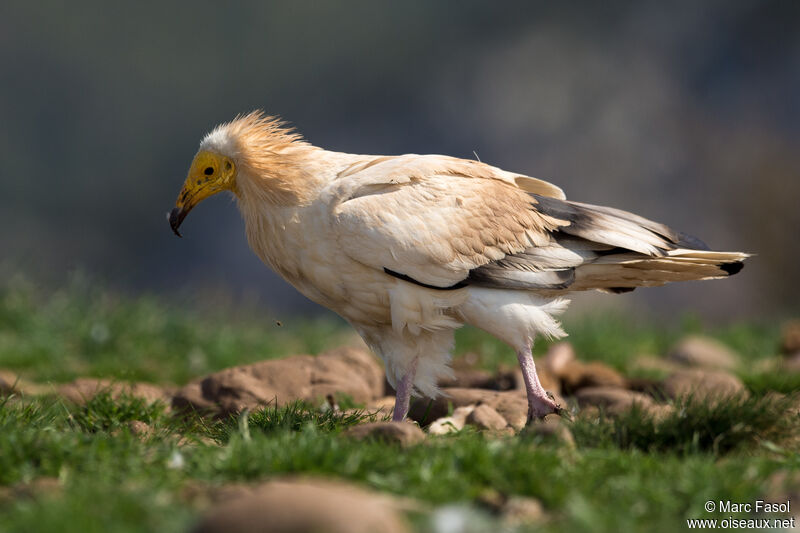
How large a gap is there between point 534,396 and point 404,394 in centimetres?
69

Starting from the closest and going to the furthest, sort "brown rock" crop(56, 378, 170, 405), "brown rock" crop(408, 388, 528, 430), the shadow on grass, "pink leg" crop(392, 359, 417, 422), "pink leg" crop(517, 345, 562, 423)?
the shadow on grass, "pink leg" crop(517, 345, 562, 423), "pink leg" crop(392, 359, 417, 422), "brown rock" crop(408, 388, 528, 430), "brown rock" crop(56, 378, 170, 405)

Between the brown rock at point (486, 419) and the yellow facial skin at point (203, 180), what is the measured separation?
1862 millimetres

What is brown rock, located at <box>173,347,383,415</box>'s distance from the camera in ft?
16.9

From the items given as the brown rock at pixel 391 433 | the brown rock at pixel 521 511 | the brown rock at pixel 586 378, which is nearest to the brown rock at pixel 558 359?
the brown rock at pixel 586 378

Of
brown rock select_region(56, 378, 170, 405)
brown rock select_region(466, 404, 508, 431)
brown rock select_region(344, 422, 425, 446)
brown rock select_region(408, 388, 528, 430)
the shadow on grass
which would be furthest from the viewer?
brown rock select_region(56, 378, 170, 405)

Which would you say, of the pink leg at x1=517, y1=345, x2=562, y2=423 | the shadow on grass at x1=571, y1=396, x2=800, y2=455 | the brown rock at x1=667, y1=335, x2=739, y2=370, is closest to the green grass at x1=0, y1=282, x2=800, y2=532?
the shadow on grass at x1=571, y1=396, x2=800, y2=455

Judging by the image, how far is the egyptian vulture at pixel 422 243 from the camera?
4461 mm

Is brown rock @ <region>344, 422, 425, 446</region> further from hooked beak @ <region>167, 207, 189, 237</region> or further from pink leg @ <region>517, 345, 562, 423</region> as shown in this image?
hooked beak @ <region>167, 207, 189, 237</region>

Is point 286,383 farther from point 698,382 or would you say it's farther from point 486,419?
point 698,382

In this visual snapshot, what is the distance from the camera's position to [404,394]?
469 centimetres

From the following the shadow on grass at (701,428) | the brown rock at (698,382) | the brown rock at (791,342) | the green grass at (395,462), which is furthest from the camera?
the brown rock at (791,342)

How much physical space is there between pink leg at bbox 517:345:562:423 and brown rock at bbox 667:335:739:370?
10.8ft

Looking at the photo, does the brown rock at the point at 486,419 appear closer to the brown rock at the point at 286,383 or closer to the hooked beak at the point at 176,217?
the brown rock at the point at 286,383

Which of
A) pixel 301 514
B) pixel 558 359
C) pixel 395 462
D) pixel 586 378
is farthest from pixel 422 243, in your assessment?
pixel 558 359
